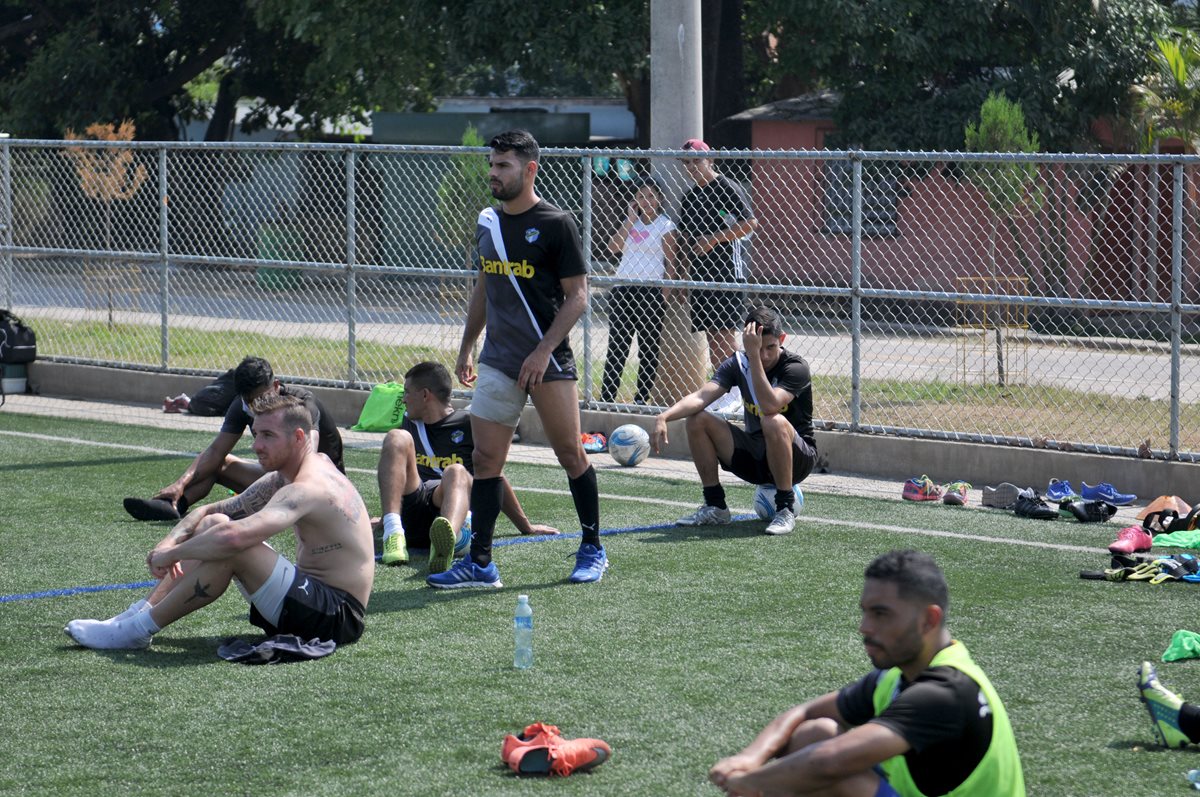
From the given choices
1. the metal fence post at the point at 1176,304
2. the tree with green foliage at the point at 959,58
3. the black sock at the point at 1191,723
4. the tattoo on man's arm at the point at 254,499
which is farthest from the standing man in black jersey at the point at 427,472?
the tree with green foliage at the point at 959,58

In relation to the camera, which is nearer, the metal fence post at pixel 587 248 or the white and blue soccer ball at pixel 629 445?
the white and blue soccer ball at pixel 629 445

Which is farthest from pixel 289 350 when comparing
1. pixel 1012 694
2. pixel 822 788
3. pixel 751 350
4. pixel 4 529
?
pixel 822 788

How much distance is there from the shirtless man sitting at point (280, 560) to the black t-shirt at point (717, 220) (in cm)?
603

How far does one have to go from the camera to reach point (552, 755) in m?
5.17

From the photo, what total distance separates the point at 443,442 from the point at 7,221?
8739 millimetres

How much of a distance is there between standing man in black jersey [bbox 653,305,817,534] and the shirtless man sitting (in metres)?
2.77

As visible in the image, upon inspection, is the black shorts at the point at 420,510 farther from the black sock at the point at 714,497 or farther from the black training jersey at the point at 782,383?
the black training jersey at the point at 782,383

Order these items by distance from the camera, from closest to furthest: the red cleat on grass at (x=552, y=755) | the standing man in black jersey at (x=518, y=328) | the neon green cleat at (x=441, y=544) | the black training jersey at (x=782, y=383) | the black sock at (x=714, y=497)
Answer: the red cleat on grass at (x=552, y=755) → the standing man in black jersey at (x=518, y=328) → the neon green cleat at (x=441, y=544) → the black training jersey at (x=782, y=383) → the black sock at (x=714, y=497)

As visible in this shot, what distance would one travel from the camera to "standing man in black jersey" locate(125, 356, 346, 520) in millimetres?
8680

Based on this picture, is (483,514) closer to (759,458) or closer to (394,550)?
(394,550)

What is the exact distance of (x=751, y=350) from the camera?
29.9ft

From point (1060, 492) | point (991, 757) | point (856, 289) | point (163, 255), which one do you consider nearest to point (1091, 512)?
point (1060, 492)

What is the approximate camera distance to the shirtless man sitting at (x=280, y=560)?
639cm

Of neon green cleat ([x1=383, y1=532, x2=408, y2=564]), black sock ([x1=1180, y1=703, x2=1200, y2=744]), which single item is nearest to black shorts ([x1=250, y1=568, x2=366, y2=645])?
neon green cleat ([x1=383, y1=532, x2=408, y2=564])
